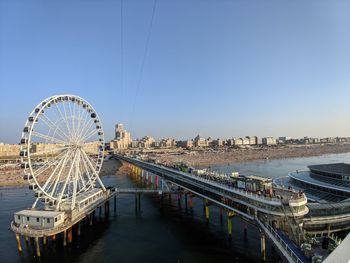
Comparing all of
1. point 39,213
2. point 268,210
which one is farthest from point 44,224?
point 268,210

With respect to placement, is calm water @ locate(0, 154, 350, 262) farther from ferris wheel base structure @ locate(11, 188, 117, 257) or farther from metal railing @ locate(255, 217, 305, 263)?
metal railing @ locate(255, 217, 305, 263)

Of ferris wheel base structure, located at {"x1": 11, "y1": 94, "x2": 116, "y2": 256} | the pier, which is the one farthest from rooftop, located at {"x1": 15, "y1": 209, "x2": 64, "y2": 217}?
the pier

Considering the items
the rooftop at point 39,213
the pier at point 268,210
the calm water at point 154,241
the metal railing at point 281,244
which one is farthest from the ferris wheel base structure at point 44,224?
the metal railing at point 281,244

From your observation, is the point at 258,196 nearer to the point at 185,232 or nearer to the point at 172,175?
the point at 185,232

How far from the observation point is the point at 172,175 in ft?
222

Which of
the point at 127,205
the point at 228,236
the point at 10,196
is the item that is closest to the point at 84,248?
the point at 228,236

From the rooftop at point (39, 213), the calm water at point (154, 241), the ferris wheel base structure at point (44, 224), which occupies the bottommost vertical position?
the calm water at point (154, 241)

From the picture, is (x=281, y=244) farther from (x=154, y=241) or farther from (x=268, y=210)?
(x=154, y=241)

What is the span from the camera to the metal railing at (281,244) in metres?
24.1

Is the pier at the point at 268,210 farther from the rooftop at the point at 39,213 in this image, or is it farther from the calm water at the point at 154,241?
the rooftop at the point at 39,213

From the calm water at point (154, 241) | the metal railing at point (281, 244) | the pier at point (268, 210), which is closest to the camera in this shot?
the metal railing at point (281, 244)

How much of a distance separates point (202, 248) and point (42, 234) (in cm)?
2274

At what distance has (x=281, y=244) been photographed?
89.1 ft

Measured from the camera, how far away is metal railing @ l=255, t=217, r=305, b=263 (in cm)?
2411
